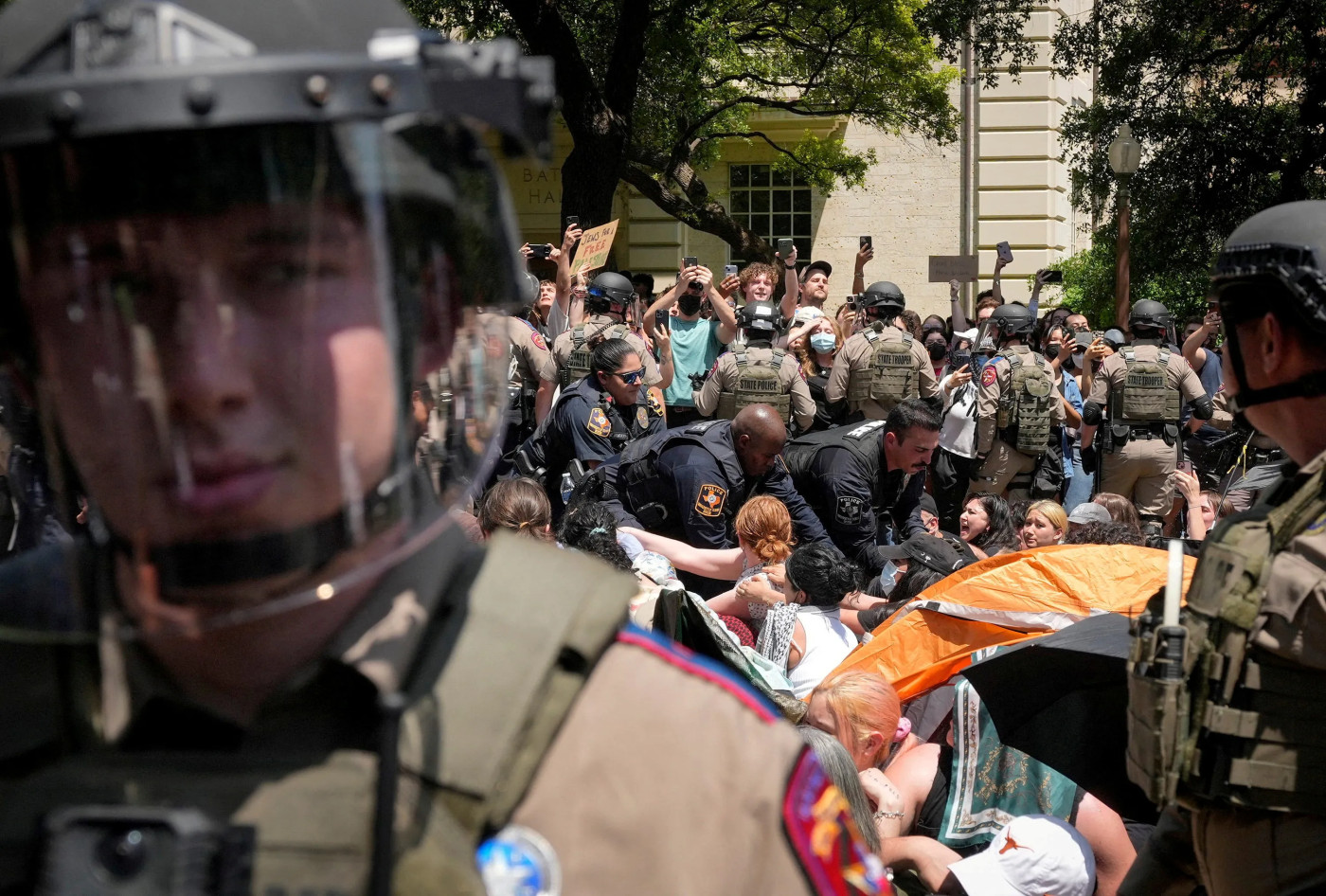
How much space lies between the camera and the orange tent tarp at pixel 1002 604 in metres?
3.97

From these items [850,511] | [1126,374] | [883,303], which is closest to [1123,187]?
[1126,374]

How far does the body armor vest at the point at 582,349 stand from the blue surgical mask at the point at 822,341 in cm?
186

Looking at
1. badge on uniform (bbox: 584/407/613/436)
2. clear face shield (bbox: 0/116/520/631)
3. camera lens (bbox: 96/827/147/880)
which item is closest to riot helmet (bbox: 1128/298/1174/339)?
badge on uniform (bbox: 584/407/613/436)

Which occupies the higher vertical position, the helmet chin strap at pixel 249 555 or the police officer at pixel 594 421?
the helmet chin strap at pixel 249 555

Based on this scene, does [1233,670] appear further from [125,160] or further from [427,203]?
[125,160]

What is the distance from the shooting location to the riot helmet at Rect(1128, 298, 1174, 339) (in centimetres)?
1014

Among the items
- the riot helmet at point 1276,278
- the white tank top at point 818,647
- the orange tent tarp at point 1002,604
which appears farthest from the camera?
the white tank top at point 818,647

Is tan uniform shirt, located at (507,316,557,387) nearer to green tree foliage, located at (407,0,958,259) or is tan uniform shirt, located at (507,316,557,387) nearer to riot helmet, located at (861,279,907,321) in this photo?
riot helmet, located at (861,279,907,321)

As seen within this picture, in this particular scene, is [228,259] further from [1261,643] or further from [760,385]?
[760,385]

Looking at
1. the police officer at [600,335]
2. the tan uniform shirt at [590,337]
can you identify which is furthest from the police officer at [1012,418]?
the tan uniform shirt at [590,337]

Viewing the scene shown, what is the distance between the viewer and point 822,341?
392 inches

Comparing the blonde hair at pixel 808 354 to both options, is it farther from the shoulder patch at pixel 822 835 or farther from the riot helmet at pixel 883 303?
the shoulder patch at pixel 822 835

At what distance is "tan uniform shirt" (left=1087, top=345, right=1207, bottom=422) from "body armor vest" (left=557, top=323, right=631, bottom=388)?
370 centimetres

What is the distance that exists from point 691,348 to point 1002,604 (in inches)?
228
